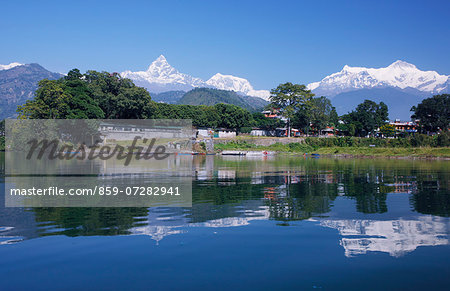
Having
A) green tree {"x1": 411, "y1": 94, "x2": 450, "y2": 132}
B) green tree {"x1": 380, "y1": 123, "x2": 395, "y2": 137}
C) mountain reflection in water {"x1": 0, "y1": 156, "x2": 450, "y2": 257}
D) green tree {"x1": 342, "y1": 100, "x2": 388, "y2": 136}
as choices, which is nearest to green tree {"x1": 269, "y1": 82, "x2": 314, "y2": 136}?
green tree {"x1": 342, "y1": 100, "x2": 388, "y2": 136}

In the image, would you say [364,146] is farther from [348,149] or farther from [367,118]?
[367,118]

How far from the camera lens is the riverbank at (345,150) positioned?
71.8 metres

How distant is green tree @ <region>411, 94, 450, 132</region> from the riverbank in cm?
5235

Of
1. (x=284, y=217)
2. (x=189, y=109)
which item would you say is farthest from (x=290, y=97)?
(x=284, y=217)

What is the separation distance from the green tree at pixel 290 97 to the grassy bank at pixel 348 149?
1772cm

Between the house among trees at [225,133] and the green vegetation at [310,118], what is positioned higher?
the green vegetation at [310,118]

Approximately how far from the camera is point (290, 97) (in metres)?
110

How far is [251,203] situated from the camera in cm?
1883

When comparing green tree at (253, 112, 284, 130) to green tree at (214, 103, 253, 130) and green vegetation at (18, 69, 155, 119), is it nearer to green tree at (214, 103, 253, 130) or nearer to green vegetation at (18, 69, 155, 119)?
green tree at (214, 103, 253, 130)

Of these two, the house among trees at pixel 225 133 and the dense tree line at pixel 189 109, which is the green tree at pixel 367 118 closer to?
the dense tree line at pixel 189 109

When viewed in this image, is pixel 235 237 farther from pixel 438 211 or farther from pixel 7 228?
pixel 438 211

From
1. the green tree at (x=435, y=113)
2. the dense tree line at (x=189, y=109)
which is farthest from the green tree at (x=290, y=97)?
the green tree at (x=435, y=113)

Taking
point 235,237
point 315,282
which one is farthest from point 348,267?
point 235,237

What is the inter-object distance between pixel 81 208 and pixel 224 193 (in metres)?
8.52
